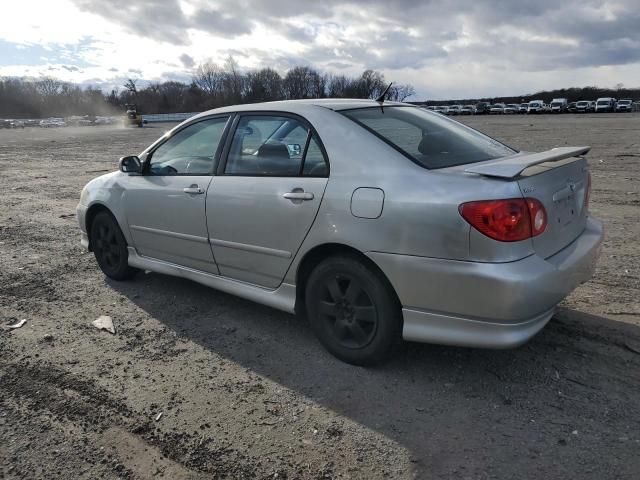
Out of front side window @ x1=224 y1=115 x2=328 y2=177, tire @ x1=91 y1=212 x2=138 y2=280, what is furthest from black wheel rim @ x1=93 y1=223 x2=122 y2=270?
front side window @ x1=224 y1=115 x2=328 y2=177

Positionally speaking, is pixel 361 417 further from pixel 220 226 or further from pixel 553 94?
pixel 553 94

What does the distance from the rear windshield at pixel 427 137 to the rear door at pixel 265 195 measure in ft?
1.38

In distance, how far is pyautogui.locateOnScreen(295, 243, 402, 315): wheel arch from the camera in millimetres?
3061

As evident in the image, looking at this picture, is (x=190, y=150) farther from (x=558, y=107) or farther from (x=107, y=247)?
(x=558, y=107)

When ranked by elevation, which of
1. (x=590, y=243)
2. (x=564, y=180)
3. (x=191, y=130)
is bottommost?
(x=590, y=243)

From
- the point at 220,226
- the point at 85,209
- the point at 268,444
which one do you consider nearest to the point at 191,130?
the point at 220,226

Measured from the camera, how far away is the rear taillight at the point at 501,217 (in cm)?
263

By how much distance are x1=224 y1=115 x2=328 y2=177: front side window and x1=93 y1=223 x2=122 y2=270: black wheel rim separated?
1830 millimetres

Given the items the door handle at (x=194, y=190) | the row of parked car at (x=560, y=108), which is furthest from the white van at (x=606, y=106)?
the door handle at (x=194, y=190)

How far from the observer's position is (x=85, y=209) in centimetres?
527

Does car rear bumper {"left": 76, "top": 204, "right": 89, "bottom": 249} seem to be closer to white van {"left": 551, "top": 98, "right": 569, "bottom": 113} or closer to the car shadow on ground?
the car shadow on ground

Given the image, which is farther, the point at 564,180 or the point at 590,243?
the point at 590,243

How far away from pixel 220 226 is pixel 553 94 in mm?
112506

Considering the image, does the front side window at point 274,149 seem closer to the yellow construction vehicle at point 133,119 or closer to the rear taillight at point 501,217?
the rear taillight at point 501,217
